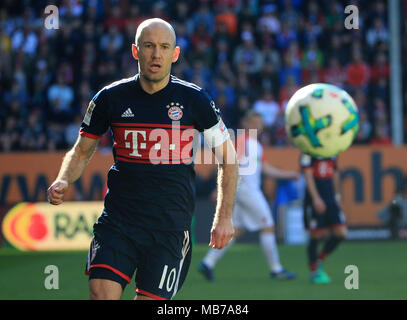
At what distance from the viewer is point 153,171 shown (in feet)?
17.1

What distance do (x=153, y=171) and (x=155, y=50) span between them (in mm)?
806

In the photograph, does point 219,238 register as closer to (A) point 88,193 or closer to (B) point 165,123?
(B) point 165,123

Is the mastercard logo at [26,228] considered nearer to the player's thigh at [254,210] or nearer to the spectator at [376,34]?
the player's thigh at [254,210]

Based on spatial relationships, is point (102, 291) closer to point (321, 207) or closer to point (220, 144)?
point (220, 144)

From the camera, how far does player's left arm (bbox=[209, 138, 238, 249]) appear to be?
5109mm

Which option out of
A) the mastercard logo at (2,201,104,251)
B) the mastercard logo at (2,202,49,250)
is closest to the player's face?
the mastercard logo at (2,201,104,251)

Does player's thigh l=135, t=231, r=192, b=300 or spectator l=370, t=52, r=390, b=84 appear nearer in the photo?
player's thigh l=135, t=231, r=192, b=300

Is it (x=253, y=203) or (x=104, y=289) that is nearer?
(x=104, y=289)

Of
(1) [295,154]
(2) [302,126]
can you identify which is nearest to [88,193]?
(1) [295,154]

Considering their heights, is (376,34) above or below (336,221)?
above

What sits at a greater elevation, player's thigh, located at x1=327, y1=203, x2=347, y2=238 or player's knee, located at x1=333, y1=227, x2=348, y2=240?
player's thigh, located at x1=327, y1=203, x2=347, y2=238

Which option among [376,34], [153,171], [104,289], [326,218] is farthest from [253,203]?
[376,34]

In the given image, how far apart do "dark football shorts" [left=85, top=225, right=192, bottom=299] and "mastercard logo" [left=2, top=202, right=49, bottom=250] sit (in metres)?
9.53

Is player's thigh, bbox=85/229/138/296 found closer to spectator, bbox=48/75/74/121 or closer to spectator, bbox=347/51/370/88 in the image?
spectator, bbox=48/75/74/121
